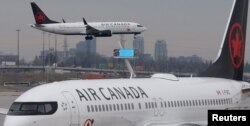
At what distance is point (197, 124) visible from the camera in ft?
97.5

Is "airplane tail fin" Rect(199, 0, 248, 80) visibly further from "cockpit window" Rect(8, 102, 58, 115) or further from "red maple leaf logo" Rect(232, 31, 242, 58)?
"cockpit window" Rect(8, 102, 58, 115)

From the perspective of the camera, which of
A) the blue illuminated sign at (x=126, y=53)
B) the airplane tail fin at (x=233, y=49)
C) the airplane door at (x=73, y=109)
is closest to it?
the airplane door at (x=73, y=109)

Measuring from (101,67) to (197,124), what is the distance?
255 feet

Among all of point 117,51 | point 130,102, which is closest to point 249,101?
point 130,102

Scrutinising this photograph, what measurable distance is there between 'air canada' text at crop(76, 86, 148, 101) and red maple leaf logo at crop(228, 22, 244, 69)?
1126 cm

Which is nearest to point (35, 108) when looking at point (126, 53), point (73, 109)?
point (73, 109)

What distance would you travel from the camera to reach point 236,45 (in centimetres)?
3866

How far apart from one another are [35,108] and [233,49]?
18.0 meters

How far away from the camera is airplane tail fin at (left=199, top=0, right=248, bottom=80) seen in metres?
37.5

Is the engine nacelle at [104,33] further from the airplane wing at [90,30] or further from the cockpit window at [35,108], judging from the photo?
the cockpit window at [35,108]

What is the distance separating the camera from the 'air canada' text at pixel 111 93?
24.7 metres

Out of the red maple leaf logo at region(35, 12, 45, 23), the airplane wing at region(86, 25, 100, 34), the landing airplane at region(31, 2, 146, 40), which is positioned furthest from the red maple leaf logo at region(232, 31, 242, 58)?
the red maple leaf logo at region(35, 12, 45, 23)

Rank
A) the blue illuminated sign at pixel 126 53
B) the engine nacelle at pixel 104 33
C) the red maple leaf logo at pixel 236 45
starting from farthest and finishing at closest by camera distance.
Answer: the engine nacelle at pixel 104 33
the blue illuminated sign at pixel 126 53
the red maple leaf logo at pixel 236 45

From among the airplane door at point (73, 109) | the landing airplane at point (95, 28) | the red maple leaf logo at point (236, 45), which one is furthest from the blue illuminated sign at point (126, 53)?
the landing airplane at point (95, 28)
